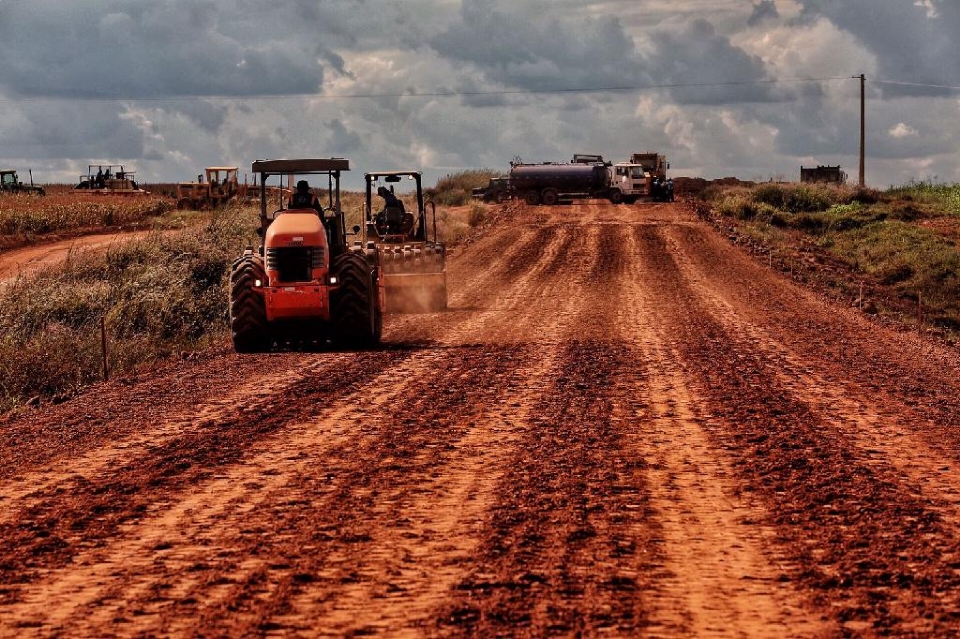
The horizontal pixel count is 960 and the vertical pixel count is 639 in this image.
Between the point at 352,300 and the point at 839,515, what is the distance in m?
11.3

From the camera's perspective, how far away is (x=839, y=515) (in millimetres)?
8492

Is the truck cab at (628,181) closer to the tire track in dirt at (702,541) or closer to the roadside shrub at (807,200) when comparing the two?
the roadside shrub at (807,200)

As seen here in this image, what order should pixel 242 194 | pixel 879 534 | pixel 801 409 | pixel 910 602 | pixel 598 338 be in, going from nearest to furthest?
pixel 910 602 → pixel 879 534 → pixel 801 409 → pixel 598 338 → pixel 242 194

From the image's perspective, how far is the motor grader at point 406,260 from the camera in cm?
2536

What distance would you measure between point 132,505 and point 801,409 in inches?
291

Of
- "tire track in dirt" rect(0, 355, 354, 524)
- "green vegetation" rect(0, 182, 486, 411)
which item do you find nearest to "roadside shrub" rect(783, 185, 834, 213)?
"green vegetation" rect(0, 182, 486, 411)

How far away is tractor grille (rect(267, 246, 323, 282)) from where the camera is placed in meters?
18.5

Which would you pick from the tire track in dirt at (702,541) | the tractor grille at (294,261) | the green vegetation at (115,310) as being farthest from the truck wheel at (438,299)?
the tire track in dirt at (702,541)

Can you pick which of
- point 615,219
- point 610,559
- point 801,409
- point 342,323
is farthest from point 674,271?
point 610,559

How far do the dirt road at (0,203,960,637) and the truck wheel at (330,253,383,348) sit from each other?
94 cm

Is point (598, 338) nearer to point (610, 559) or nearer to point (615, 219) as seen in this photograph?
point (610, 559)

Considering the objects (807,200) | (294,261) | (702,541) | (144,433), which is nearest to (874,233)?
(807,200)

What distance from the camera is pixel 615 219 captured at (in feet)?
167

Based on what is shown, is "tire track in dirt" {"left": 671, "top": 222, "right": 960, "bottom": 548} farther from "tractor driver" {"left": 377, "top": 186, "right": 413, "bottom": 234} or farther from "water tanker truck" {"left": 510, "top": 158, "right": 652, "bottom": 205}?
"water tanker truck" {"left": 510, "top": 158, "right": 652, "bottom": 205}
